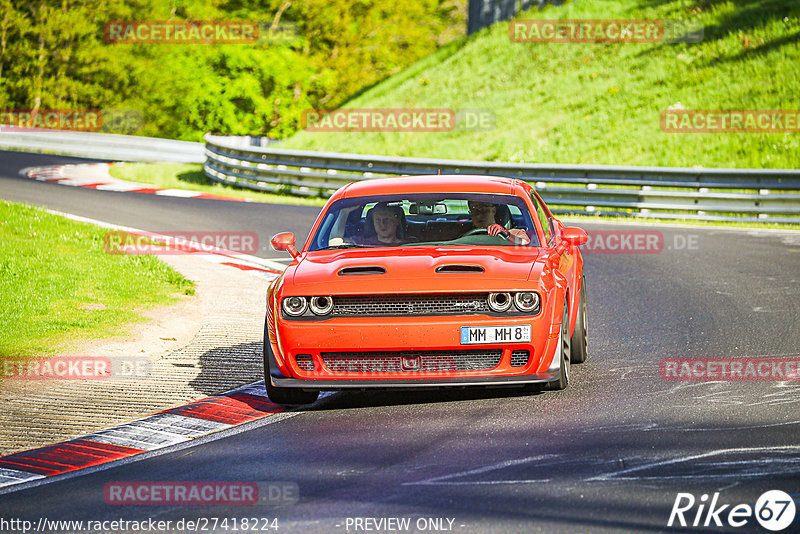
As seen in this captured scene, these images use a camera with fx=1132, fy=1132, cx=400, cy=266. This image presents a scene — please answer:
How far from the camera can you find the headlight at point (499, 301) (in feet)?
24.0

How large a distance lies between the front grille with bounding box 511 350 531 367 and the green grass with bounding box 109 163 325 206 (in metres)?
18.0

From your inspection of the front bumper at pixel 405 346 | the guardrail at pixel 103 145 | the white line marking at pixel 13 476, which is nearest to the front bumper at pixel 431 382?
the front bumper at pixel 405 346

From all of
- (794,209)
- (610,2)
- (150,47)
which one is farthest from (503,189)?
(150,47)

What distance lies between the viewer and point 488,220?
28.5 feet

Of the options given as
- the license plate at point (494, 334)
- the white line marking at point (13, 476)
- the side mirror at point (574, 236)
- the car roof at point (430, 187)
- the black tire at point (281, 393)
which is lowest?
the white line marking at point (13, 476)

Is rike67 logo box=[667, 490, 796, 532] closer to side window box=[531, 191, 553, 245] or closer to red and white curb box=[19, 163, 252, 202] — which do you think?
side window box=[531, 191, 553, 245]

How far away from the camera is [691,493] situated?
17.7ft

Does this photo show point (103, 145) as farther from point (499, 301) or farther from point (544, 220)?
point (499, 301)

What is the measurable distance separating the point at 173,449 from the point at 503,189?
11.3ft

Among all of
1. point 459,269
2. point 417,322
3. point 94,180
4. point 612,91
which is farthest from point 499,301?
point 612,91

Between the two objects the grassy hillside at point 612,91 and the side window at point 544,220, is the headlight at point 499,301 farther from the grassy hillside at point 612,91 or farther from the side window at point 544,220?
the grassy hillside at point 612,91

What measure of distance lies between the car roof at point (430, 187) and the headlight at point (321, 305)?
156 centimetres

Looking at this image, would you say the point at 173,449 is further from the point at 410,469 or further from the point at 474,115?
the point at 474,115

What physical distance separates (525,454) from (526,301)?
1.43m
